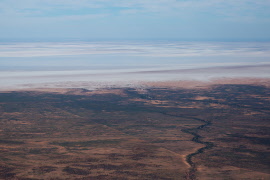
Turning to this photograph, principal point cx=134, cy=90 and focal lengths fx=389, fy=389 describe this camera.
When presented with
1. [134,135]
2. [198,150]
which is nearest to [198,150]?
[198,150]

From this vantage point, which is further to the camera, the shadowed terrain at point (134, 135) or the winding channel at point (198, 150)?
the shadowed terrain at point (134, 135)

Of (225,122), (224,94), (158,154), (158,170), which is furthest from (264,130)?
(224,94)

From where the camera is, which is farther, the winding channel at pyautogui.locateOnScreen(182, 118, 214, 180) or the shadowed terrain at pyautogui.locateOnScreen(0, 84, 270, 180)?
the shadowed terrain at pyautogui.locateOnScreen(0, 84, 270, 180)

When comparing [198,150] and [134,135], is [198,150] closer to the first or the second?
[198,150]

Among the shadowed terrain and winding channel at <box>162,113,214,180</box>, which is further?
the shadowed terrain

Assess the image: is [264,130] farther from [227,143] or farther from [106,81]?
[106,81]

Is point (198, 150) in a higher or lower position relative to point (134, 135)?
lower

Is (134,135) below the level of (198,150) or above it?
above

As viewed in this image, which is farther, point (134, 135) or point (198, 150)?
point (134, 135)
